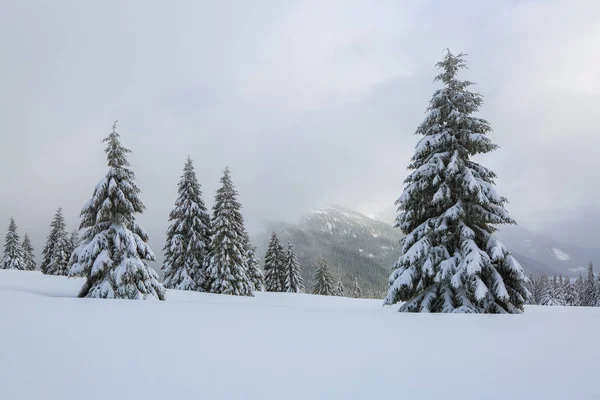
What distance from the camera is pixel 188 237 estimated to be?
1142 inches

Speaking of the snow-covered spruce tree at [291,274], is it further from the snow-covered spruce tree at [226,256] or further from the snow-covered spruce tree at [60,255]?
the snow-covered spruce tree at [60,255]

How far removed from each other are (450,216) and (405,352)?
27.3ft

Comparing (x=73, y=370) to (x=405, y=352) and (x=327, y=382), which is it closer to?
(x=327, y=382)

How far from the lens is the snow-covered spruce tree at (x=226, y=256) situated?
27.5 m

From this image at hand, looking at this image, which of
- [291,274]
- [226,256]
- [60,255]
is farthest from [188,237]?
[60,255]

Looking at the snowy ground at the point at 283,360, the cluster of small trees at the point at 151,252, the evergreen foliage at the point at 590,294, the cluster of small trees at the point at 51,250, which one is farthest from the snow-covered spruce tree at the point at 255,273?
the evergreen foliage at the point at 590,294

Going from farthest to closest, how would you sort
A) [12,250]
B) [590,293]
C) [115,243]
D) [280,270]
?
1. [590,293]
2. [12,250]
3. [280,270]
4. [115,243]

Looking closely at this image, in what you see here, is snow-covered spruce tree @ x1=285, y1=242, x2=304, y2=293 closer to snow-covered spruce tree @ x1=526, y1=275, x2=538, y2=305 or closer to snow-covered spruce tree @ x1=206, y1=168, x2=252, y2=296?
snow-covered spruce tree @ x1=206, y1=168, x2=252, y2=296

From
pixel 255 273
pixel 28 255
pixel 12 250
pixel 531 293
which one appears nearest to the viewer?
pixel 531 293

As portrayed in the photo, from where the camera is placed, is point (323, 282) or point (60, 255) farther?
point (323, 282)

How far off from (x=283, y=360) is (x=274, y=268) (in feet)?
135

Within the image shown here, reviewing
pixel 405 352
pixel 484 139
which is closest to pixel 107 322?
pixel 405 352

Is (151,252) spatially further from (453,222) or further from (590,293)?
(590,293)

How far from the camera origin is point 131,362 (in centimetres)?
348
